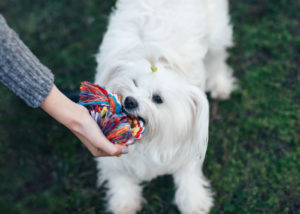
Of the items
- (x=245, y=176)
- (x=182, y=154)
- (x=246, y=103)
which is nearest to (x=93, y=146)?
(x=182, y=154)

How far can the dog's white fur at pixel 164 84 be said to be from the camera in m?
2.01

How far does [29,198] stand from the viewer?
2877mm

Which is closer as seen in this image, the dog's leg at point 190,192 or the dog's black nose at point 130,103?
the dog's black nose at point 130,103

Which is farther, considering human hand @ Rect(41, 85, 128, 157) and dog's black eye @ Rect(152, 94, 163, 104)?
dog's black eye @ Rect(152, 94, 163, 104)

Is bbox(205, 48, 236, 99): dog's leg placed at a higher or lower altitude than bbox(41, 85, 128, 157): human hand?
lower

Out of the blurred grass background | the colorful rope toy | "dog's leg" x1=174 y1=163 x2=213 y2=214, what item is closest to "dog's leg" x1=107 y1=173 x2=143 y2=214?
the blurred grass background

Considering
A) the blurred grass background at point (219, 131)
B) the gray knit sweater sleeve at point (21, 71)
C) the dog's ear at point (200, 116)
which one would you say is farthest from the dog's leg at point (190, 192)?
the gray knit sweater sleeve at point (21, 71)

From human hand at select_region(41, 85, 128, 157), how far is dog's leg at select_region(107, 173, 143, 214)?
821 millimetres

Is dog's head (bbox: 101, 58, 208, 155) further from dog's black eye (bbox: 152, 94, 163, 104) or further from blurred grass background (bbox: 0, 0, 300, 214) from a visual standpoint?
blurred grass background (bbox: 0, 0, 300, 214)

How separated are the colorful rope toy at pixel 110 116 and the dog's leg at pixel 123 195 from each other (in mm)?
830

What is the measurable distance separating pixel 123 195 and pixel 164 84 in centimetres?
112

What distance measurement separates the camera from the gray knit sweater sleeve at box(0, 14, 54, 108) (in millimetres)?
1528

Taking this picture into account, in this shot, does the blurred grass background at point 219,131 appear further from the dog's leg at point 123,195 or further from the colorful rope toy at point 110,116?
the colorful rope toy at point 110,116

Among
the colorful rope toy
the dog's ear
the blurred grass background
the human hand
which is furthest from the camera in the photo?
the blurred grass background
